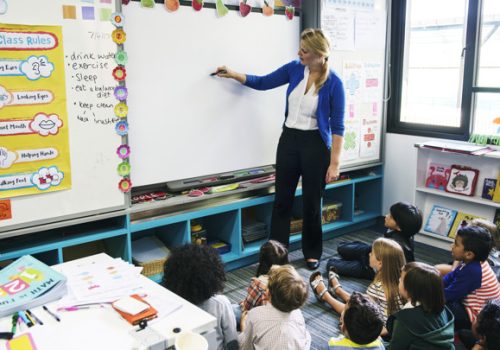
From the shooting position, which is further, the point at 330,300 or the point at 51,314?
the point at 330,300

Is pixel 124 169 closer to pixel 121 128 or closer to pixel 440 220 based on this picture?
pixel 121 128

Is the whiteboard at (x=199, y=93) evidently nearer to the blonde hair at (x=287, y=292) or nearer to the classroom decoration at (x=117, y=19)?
the classroom decoration at (x=117, y=19)

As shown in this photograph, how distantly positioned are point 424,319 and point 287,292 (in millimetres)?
536

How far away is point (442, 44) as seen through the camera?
3881 mm

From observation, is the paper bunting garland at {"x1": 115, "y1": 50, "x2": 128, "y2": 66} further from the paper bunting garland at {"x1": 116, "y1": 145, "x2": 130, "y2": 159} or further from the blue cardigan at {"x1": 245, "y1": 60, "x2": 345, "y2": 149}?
the blue cardigan at {"x1": 245, "y1": 60, "x2": 345, "y2": 149}

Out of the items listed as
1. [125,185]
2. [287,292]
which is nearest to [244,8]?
[125,185]

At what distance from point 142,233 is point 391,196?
2088 millimetres

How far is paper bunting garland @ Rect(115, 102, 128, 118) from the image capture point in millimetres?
2686

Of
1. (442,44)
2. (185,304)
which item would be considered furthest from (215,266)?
(442,44)

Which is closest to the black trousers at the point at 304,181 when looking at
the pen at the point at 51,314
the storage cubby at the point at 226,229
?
the storage cubby at the point at 226,229

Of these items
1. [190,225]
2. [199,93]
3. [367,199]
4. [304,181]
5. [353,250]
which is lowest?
[353,250]

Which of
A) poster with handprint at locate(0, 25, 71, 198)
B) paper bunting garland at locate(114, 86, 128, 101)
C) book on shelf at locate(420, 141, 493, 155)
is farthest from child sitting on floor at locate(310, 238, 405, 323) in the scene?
poster with handprint at locate(0, 25, 71, 198)

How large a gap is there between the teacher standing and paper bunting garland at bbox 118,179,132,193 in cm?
90

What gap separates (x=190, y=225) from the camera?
321 centimetres
